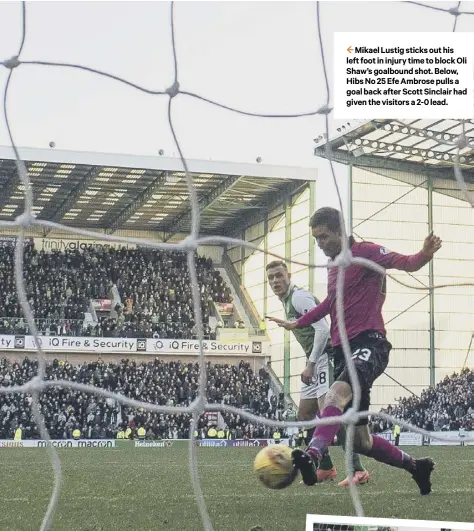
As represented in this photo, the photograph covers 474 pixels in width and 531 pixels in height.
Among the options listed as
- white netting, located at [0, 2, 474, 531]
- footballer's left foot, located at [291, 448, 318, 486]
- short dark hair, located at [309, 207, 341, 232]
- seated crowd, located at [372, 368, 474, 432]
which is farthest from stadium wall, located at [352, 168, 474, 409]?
footballer's left foot, located at [291, 448, 318, 486]

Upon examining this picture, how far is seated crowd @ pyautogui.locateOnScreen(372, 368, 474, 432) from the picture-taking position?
41.6ft

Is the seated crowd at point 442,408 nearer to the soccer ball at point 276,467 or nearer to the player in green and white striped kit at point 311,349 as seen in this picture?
the player in green and white striped kit at point 311,349

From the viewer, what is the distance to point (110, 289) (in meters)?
16.5

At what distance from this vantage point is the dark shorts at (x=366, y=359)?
3537 millimetres

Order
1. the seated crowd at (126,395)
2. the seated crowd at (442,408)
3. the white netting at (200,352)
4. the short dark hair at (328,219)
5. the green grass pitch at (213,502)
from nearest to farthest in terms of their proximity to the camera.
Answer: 1. the white netting at (200,352)
2. the green grass pitch at (213,502)
3. the short dark hair at (328,219)
4. the seated crowd at (442,408)
5. the seated crowd at (126,395)

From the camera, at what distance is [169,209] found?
14.9 metres

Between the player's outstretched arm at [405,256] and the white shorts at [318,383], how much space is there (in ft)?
2.50

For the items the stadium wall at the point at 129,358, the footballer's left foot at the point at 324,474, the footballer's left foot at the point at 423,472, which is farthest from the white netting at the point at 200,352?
the stadium wall at the point at 129,358

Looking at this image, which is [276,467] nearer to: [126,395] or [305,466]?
[305,466]

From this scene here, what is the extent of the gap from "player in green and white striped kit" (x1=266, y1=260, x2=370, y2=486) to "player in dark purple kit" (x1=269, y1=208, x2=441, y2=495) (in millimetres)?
456

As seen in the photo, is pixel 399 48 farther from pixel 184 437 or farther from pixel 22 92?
pixel 184 437

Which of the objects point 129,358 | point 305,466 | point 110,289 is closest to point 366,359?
point 305,466

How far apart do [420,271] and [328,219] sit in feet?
36.5

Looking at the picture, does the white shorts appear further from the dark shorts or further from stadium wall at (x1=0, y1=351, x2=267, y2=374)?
stadium wall at (x1=0, y1=351, x2=267, y2=374)
